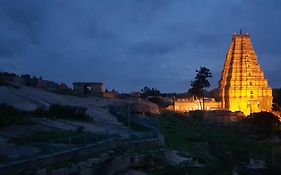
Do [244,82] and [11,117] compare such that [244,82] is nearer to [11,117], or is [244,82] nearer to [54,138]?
[11,117]

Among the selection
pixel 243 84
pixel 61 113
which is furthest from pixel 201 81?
pixel 61 113

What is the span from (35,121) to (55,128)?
1.37 m

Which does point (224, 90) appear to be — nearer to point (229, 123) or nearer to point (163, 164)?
point (229, 123)

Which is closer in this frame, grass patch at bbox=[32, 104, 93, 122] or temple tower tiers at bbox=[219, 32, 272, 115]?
grass patch at bbox=[32, 104, 93, 122]

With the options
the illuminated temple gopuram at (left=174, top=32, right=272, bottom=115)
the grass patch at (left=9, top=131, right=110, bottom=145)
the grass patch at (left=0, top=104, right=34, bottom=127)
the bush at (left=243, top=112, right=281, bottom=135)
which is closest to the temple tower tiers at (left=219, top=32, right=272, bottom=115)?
the illuminated temple gopuram at (left=174, top=32, right=272, bottom=115)

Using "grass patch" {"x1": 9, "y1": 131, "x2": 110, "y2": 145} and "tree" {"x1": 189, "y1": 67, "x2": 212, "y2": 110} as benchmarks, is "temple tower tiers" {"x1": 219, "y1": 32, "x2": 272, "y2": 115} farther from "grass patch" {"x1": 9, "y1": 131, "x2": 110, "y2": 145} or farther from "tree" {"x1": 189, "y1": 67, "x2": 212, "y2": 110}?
"grass patch" {"x1": 9, "y1": 131, "x2": 110, "y2": 145}

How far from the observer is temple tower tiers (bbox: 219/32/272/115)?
102 meters

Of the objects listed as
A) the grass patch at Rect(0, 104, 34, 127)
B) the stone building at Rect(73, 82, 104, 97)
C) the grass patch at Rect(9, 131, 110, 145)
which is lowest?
the grass patch at Rect(9, 131, 110, 145)

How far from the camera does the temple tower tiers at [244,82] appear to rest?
10244 centimetres

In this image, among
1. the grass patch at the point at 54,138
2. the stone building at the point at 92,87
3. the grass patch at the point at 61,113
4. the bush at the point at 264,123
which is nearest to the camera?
the grass patch at the point at 54,138

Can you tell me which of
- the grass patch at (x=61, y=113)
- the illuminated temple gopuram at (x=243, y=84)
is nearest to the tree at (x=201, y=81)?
the illuminated temple gopuram at (x=243, y=84)

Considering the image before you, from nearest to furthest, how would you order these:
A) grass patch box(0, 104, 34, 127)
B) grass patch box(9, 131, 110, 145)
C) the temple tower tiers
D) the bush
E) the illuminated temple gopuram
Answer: grass patch box(9, 131, 110, 145) < grass patch box(0, 104, 34, 127) < the bush < the illuminated temple gopuram < the temple tower tiers

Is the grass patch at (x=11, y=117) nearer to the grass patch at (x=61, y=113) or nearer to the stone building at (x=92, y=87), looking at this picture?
the grass patch at (x=61, y=113)

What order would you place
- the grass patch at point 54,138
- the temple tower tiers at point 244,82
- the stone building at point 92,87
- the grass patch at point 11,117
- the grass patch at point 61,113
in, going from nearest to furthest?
1. the grass patch at point 54,138
2. the grass patch at point 11,117
3. the grass patch at point 61,113
4. the stone building at point 92,87
5. the temple tower tiers at point 244,82
